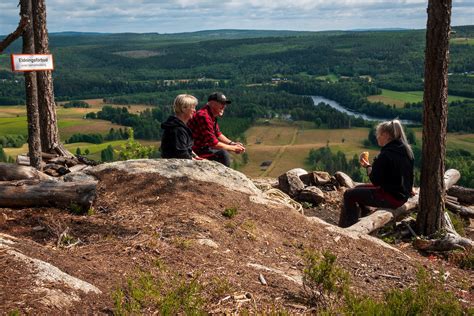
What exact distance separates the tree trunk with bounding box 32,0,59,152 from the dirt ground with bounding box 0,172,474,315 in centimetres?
481

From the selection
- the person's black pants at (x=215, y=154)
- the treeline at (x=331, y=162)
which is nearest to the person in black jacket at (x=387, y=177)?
the person's black pants at (x=215, y=154)

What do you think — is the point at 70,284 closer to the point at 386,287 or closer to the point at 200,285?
the point at 200,285

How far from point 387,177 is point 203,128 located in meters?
3.45

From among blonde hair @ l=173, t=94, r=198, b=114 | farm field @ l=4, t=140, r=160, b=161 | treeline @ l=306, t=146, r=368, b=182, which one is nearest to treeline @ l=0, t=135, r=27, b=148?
farm field @ l=4, t=140, r=160, b=161

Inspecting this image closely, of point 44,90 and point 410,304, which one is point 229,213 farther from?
point 44,90

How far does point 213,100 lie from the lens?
30.1 feet

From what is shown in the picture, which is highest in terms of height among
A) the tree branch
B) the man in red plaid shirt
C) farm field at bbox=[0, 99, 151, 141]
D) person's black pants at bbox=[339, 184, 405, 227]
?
the tree branch

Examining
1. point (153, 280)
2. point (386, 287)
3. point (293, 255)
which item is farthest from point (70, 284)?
point (386, 287)

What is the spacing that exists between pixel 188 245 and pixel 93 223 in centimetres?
145

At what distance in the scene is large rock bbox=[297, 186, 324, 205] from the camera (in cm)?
1088

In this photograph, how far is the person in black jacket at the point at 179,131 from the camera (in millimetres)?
8352

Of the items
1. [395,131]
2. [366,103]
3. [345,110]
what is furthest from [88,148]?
[345,110]

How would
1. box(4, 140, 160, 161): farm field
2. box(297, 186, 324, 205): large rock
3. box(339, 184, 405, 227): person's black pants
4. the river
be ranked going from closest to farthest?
box(339, 184, 405, 227): person's black pants → box(297, 186, 324, 205): large rock → box(4, 140, 160, 161): farm field → the river

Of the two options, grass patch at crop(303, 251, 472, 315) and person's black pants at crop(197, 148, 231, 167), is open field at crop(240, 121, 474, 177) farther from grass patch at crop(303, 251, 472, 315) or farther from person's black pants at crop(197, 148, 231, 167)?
grass patch at crop(303, 251, 472, 315)
